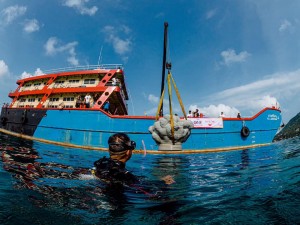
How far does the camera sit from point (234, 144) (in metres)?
14.8

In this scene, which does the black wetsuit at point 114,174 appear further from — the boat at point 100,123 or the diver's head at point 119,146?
the boat at point 100,123

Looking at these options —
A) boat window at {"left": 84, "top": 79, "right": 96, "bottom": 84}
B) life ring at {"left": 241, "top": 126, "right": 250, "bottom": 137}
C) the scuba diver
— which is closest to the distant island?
life ring at {"left": 241, "top": 126, "right": 250, "bottom": 137}

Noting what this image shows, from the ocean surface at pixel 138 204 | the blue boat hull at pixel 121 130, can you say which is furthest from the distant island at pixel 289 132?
the ocean surface at pixel 138 204

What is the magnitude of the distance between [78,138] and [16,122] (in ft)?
22.9

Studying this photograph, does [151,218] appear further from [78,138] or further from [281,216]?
[78,138]

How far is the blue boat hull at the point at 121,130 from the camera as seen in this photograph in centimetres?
1347

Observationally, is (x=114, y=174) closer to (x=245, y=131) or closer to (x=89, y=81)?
(x=245, y=131)

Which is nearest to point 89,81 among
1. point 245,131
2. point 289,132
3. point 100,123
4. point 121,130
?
point 100,123

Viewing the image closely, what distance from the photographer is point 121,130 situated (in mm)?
13500

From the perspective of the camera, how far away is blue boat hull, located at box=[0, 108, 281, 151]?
13469 millimetres

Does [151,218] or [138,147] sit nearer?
[151,218]

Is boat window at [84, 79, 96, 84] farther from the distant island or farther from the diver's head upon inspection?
the distant island

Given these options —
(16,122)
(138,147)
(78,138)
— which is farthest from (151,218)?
(16,122)

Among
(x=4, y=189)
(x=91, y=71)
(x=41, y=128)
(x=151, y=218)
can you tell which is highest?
(x=91, y=71)
